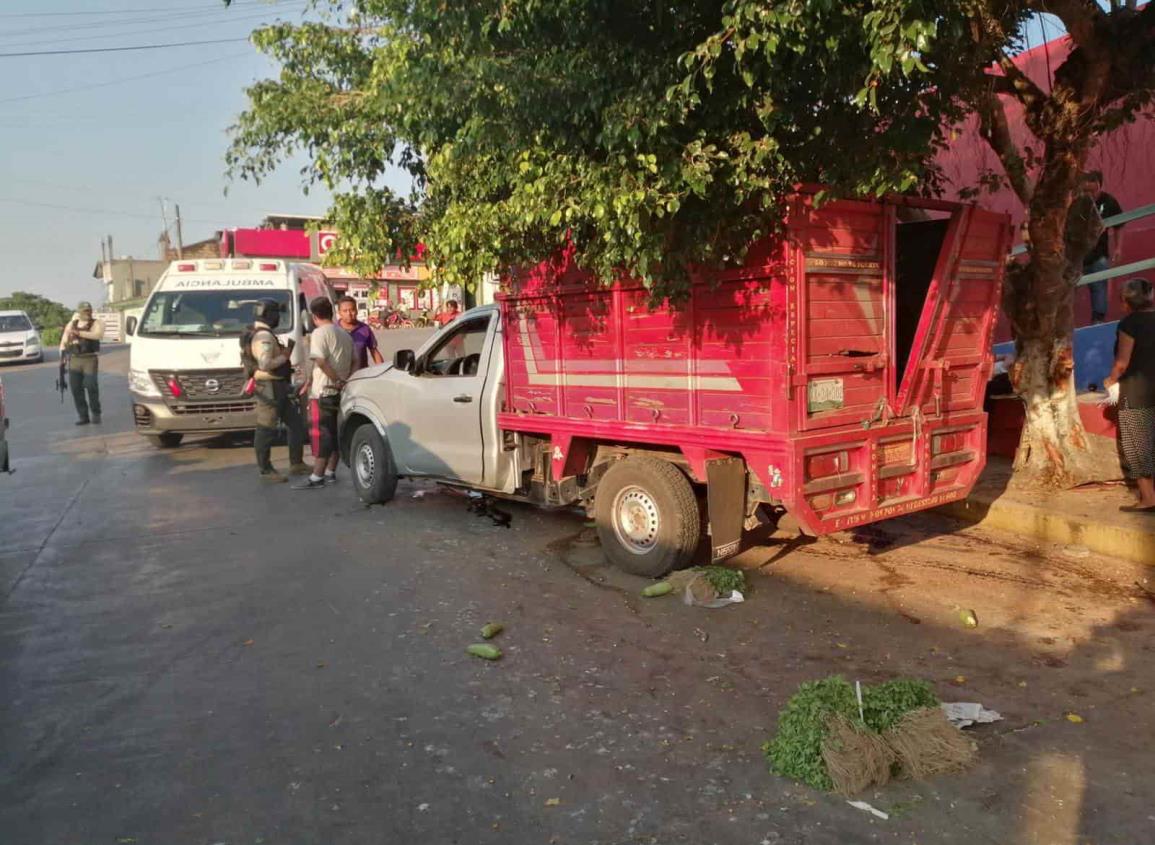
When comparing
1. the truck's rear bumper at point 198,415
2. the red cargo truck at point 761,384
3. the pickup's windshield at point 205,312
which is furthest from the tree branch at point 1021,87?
the truck's rear bumper at point 198,415

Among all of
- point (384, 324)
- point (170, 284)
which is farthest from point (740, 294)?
point (384, 324)

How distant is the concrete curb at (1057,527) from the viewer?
6.14 meters

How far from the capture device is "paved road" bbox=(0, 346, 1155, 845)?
3.27m

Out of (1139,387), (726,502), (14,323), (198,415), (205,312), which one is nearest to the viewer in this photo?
(726,502)

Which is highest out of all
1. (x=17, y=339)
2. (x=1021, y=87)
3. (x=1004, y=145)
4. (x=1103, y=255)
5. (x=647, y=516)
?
(x=1021, y=87)

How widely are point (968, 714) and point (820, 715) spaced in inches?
30.7

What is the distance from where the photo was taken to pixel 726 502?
18.8ft

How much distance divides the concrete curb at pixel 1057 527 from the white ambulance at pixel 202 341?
24.2 ft

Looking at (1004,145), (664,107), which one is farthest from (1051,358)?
(664,107)

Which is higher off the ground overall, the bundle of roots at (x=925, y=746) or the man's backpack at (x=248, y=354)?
the man's backpack at (x=248, y=354)

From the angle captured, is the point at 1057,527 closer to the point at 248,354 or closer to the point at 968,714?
the point at 968,714

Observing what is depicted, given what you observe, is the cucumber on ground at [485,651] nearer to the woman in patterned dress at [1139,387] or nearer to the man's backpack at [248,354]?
the woman in patterned dress at [1139,387]

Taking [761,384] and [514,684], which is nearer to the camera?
[514,684]

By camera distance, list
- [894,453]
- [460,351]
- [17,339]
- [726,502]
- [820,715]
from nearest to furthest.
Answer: [820,715] < [726,502] < [894,453] < [460,351] < [17,339]
